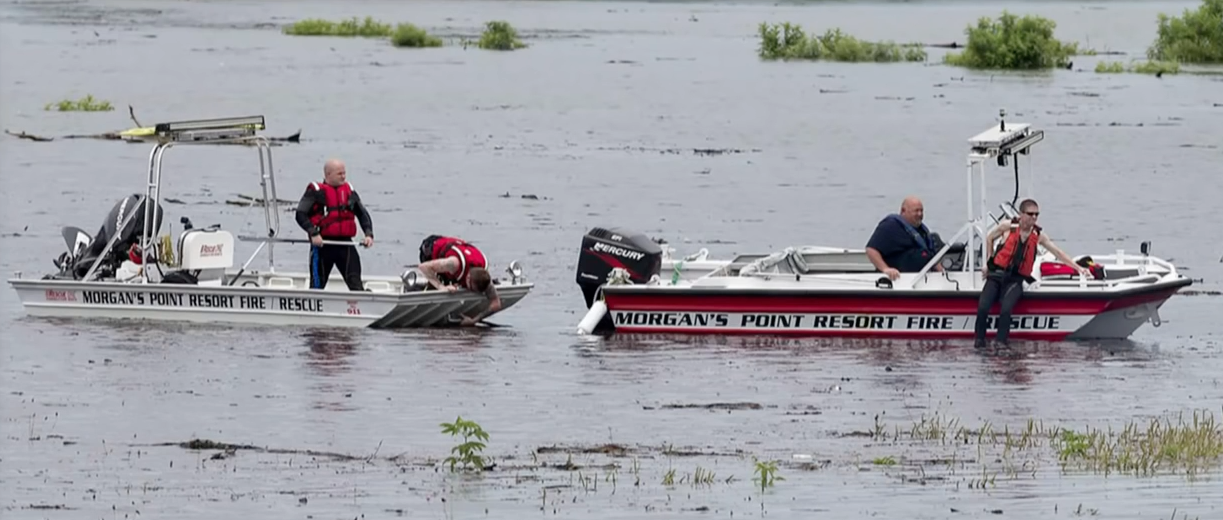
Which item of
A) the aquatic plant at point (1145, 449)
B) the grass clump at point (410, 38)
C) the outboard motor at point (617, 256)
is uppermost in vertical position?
the outboard motor at point (617, 256)

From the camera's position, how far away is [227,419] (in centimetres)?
1789

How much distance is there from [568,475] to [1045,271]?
774 centimetres

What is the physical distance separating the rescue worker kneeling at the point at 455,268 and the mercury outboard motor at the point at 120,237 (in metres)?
2.68

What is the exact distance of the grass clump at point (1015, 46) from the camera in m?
73.5

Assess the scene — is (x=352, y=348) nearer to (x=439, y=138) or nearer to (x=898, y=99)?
(x=439, y=138)

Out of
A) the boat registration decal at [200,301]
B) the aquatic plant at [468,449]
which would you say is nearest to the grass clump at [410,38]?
the boat registration decal at [200,301]

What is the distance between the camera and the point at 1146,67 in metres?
72.2

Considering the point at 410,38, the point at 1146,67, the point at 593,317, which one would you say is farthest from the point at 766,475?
the point at 410,38

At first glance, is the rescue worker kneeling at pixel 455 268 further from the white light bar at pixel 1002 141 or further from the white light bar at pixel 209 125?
the white light bar at pixel 1002 141

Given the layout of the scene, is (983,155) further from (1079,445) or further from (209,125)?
(209,125)

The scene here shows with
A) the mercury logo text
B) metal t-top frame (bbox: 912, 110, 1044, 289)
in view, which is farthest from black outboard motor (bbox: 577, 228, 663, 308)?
metal t-top frame (bbox: 912, 110, 1044, 289)

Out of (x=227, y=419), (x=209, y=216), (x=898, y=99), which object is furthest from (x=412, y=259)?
(x=898, y=99)

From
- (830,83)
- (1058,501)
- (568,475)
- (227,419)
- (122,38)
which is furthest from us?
(122,38)

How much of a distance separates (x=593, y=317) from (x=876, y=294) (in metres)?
2.68
